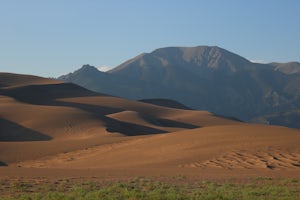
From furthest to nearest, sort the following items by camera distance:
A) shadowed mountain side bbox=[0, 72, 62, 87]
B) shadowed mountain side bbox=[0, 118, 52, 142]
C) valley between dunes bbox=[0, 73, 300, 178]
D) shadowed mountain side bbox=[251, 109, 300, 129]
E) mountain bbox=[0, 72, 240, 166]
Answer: shadowed mountain side bbox=[251, 109, 300, 129] < shadowed mountain side bbox=[0, 72, 62, 87] < shadowed mountain side bbox=[0, 118, 52, 142] < mountain bbox=[0, 72, 240, 166] < valley between dunes bbox=[0, 73, 300, 178]

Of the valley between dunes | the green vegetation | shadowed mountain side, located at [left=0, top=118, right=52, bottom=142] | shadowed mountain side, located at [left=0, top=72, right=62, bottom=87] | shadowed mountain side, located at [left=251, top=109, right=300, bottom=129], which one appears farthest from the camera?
shadowed mountain side, located at [left=251, top=109, right=300, bottom=129]

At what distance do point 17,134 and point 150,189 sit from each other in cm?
3655

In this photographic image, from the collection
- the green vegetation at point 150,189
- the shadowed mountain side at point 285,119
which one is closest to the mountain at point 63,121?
the green vegetation at point 150,189

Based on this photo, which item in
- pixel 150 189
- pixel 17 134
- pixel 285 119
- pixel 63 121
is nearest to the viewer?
pixel 150 189

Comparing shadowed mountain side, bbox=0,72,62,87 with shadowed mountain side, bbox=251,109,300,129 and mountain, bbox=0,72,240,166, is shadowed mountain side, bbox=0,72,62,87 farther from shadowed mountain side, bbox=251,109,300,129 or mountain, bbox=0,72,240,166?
shadowed mountain side, bbox=251,109,300,129

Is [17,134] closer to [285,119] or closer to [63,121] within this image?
[63,121]

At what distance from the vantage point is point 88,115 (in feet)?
190

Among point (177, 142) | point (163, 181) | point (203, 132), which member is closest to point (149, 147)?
point (177, 142)

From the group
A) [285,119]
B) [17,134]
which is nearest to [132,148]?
[17,134]

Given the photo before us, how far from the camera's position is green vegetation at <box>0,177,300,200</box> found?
563 inches

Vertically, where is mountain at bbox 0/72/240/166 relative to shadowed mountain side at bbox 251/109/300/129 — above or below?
below

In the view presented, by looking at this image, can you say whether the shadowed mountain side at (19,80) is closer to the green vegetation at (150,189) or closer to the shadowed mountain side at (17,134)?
the shadowed mountain side at (17,134)

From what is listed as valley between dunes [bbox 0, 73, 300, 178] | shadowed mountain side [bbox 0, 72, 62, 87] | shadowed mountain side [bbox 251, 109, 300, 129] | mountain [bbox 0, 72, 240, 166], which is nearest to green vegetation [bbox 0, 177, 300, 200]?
valley between dunes [bbox 0, 73, 300, 178]

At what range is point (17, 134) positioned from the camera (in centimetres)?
5050
